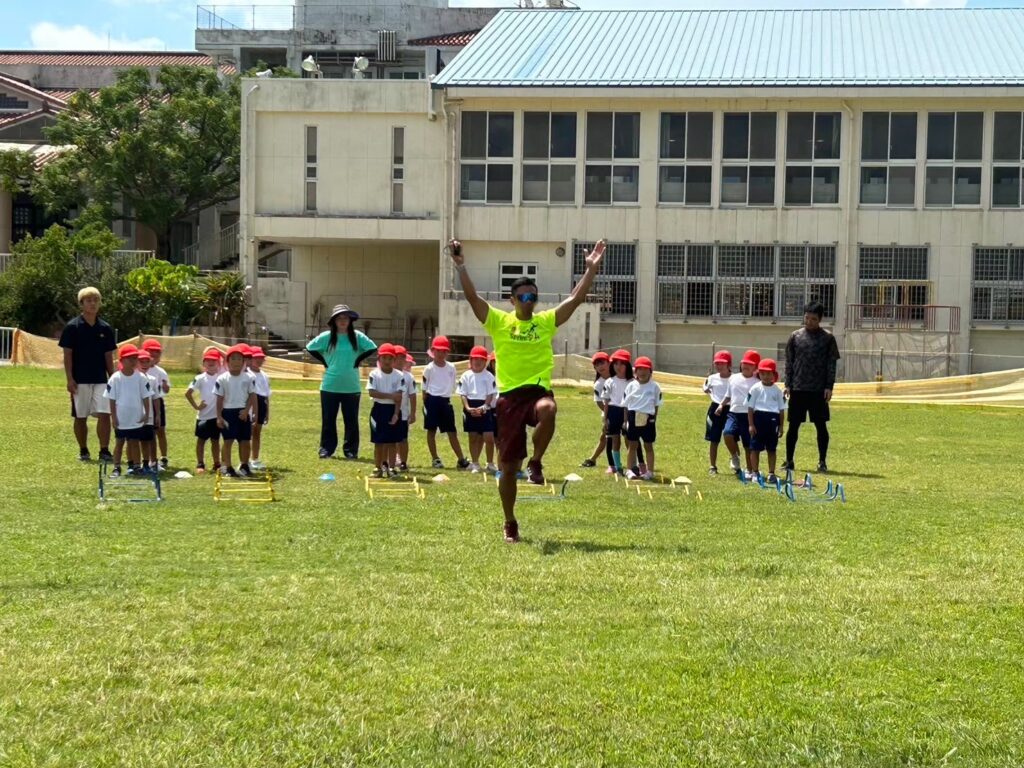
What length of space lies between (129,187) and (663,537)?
46302 mm

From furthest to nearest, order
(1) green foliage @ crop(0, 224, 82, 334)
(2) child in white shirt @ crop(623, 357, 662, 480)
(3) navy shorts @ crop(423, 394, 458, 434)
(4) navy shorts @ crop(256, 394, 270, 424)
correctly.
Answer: (1) green foliage @ crop(0, 224, 82, 334) → (3) navy shorts @ crop(423, 394, 458, 434) → (4) navy shorts @ crop(256, 394, 270, 424) → (2) child in white shirt @ crop(623, 357, 662, 480)

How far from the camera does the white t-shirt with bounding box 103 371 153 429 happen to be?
48.9 ft

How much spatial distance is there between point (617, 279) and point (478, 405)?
27807mm

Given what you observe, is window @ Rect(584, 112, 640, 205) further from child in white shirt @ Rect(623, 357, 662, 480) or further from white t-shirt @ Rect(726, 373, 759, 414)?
child in white shirt @ Rect(623, 357, 662, 480)

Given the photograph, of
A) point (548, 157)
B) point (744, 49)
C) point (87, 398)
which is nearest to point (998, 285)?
point (744, 49)

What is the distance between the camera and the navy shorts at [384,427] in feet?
50.8

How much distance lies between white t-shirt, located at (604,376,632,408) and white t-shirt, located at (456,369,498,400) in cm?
129

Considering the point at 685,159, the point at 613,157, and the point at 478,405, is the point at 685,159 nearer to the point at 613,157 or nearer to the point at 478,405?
the point at 613,157

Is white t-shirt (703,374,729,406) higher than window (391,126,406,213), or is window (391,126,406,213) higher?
window (391,126,406,213)

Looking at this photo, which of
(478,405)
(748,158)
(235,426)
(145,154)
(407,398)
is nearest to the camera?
(235,426)

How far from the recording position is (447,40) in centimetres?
6309

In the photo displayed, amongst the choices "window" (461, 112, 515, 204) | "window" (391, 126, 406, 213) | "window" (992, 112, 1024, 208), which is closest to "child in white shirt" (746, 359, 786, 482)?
"window" (461, 112, 515, 204)

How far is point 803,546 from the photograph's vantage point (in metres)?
10.2

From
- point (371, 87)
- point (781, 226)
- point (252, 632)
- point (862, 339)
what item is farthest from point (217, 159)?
point (252, 632)
